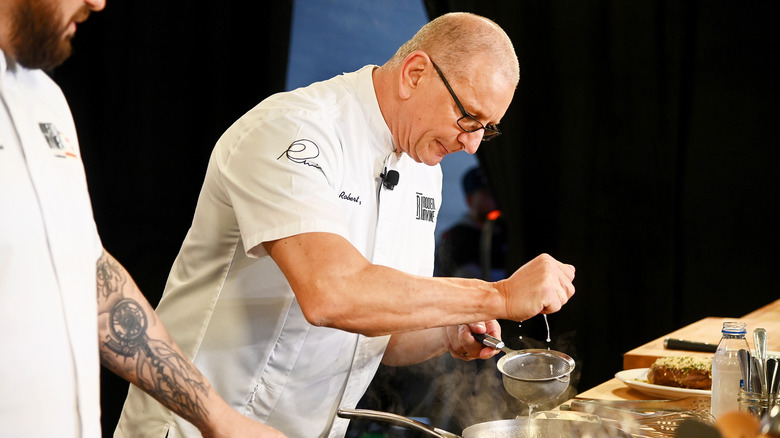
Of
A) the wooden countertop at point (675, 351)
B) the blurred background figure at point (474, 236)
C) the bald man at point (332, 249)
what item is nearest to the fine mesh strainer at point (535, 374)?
the bald man at point (332, 249)

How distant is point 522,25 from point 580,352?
5.19ft

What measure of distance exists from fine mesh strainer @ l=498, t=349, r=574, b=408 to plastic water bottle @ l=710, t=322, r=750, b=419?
0.93ft

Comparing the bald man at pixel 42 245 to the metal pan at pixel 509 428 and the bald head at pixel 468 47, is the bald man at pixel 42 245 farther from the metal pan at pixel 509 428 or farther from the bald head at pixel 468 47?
the bald head at pixel 468 47

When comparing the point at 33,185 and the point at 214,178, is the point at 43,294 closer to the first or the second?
the point at 33,185

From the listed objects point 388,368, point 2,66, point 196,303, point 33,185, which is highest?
point 2,66

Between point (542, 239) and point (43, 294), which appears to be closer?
point (43, 294)

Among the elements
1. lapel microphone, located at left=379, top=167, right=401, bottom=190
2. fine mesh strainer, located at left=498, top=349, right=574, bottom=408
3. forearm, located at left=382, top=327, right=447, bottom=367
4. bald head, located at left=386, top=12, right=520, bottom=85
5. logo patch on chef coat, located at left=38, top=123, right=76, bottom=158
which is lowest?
forearm, located at left=382, top=327, right=447, bottom=367

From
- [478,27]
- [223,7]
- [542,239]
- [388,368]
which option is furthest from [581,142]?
[478,27]

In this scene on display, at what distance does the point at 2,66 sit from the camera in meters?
0.97

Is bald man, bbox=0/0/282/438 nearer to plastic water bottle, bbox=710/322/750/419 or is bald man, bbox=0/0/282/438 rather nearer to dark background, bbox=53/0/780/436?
plastic water bottle, bbox=710/322/750/419

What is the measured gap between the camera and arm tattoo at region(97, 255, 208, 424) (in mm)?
1206

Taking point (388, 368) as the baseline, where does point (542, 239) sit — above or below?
above
